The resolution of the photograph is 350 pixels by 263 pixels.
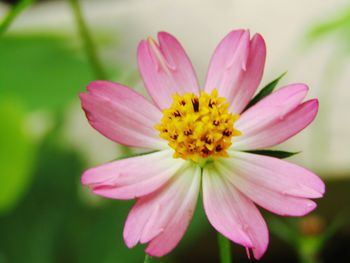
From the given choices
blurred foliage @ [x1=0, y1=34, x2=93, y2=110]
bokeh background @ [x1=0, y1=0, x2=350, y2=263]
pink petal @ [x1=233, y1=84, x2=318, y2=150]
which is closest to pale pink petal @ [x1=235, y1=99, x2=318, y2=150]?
pink petal @ [x1=233, y1=84, x2=318, y2=150]

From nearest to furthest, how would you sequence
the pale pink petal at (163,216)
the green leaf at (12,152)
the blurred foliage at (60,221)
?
the pale pink petal at (163,216) < the green leaf at (12,152) < the blurred foliage at (60,221)

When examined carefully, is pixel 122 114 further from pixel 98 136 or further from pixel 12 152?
pixel 98 136

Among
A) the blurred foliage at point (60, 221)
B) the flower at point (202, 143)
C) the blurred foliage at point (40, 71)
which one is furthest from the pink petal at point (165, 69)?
the blurred foliage at point (60, 221)

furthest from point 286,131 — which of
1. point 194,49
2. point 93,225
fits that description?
point 194,49

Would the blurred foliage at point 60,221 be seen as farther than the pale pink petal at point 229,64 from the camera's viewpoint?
Yes

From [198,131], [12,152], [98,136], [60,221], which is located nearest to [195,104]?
[198,131]

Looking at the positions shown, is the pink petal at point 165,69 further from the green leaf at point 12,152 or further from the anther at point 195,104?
the green leaf at point 12,152

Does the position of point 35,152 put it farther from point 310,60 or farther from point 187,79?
point 187,79
